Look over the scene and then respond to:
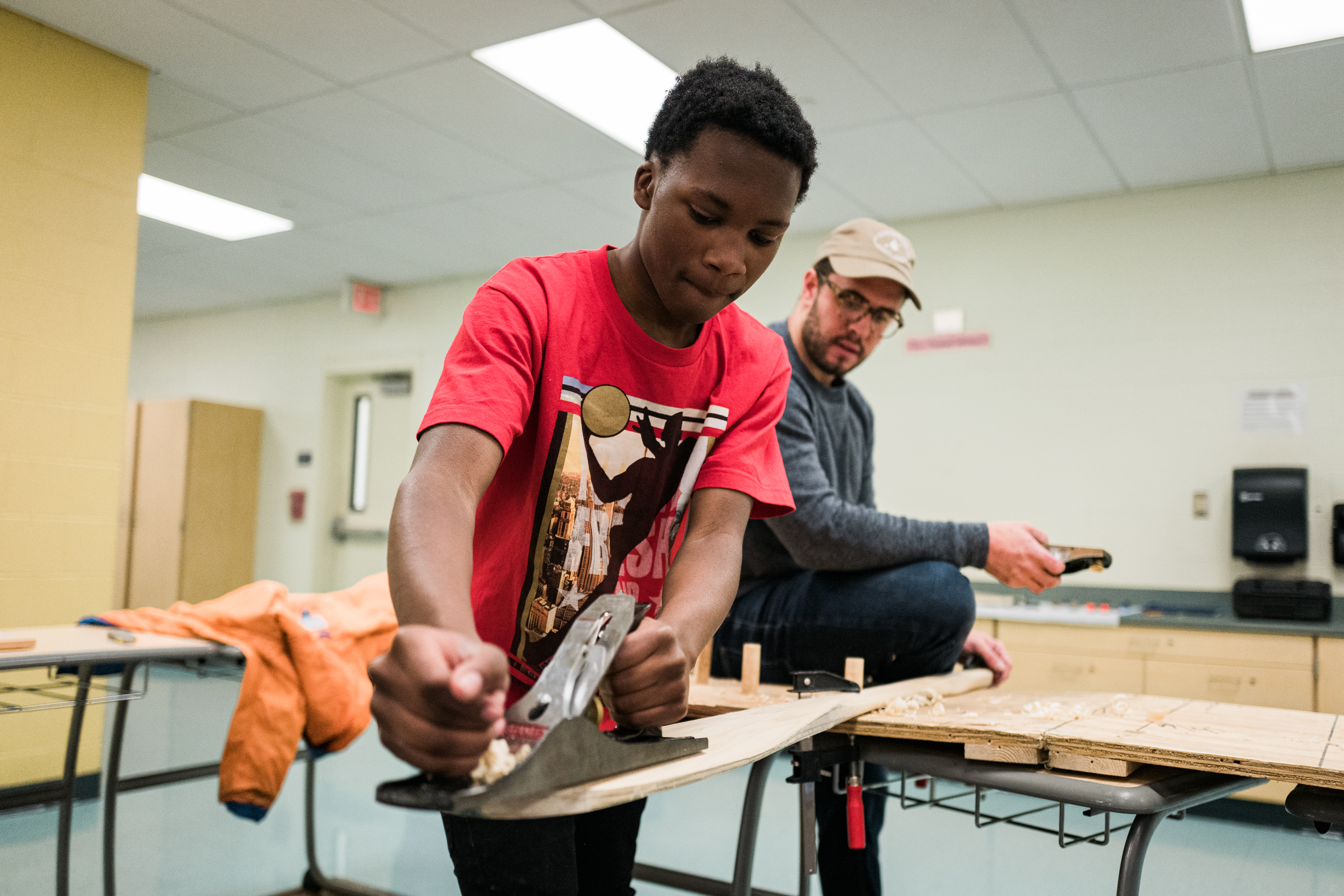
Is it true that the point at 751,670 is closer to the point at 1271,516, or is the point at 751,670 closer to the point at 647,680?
the point at 647,680

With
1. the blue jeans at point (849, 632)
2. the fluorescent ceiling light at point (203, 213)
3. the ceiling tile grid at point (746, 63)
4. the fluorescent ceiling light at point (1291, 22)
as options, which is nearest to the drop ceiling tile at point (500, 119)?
the ceiling tile grid at point (746, 63)

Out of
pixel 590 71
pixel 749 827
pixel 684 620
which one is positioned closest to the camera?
pixel 684 620

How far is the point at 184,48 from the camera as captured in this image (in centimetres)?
360

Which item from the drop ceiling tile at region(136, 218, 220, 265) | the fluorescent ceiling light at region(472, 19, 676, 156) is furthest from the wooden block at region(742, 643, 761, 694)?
the drop ceiling tile at region(136, 218, 220, 265)

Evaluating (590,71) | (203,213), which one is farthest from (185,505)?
(590,71)

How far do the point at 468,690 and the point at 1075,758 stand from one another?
2.96 ft

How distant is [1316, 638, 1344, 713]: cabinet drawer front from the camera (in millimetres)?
3531

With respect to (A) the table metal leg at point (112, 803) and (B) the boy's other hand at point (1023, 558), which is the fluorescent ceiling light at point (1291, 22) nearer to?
(B) the boy's other hand at point (1023, 558)

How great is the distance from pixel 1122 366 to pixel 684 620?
4.22 meters

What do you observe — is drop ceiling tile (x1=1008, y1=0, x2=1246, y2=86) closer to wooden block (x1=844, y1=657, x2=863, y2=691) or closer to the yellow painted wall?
wooden block (x1=844, y1=657, x2=863, y2=691)

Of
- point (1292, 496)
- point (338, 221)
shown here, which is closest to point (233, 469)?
point (338, 221)

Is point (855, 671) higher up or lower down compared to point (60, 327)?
lower down

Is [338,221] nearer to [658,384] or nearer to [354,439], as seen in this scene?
[354,439]

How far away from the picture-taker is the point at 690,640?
972 millimetres
